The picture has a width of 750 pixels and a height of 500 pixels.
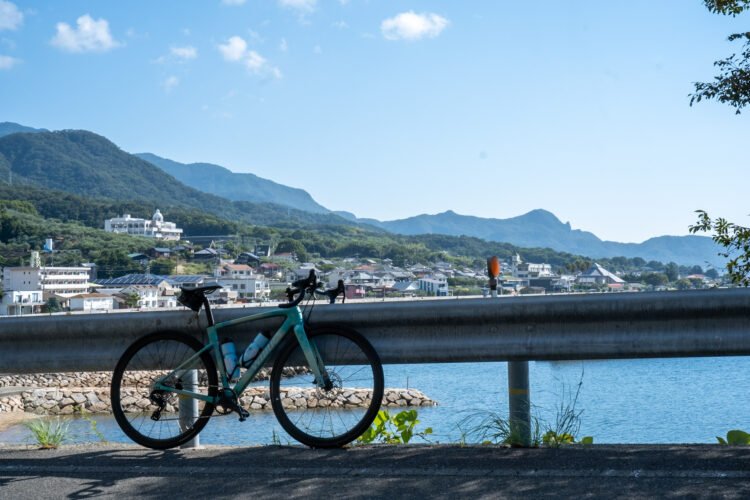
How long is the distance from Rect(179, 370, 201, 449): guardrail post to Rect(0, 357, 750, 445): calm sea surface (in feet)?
10.6

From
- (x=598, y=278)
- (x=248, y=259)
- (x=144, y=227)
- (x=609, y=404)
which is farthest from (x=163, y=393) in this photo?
(x=144, y=227)

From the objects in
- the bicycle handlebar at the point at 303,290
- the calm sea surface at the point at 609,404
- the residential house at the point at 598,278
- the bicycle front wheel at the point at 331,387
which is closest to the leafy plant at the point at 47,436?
the bicycle front wheel at the point at 331,387

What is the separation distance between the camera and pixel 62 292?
352ft

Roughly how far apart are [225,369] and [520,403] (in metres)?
1.70

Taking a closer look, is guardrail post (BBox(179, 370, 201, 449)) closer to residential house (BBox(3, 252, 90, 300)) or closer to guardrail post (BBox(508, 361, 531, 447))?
guardrail post (BBox(508, 361, 531, 447))

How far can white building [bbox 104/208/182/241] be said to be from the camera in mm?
168038

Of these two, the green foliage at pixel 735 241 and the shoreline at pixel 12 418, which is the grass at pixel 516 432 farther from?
the shoreline at pixel 12 418

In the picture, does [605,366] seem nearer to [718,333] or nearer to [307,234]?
[718,333]

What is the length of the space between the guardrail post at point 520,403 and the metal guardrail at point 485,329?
0.28ft

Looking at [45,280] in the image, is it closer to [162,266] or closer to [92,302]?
[92,302]

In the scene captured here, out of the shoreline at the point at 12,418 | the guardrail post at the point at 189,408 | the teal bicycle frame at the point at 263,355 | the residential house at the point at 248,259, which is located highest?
the residential house at the point at 248,259

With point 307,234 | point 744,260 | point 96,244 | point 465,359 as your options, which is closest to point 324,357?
point 465,359

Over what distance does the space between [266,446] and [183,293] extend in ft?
3.43

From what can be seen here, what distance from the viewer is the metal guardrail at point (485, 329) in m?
4.80
